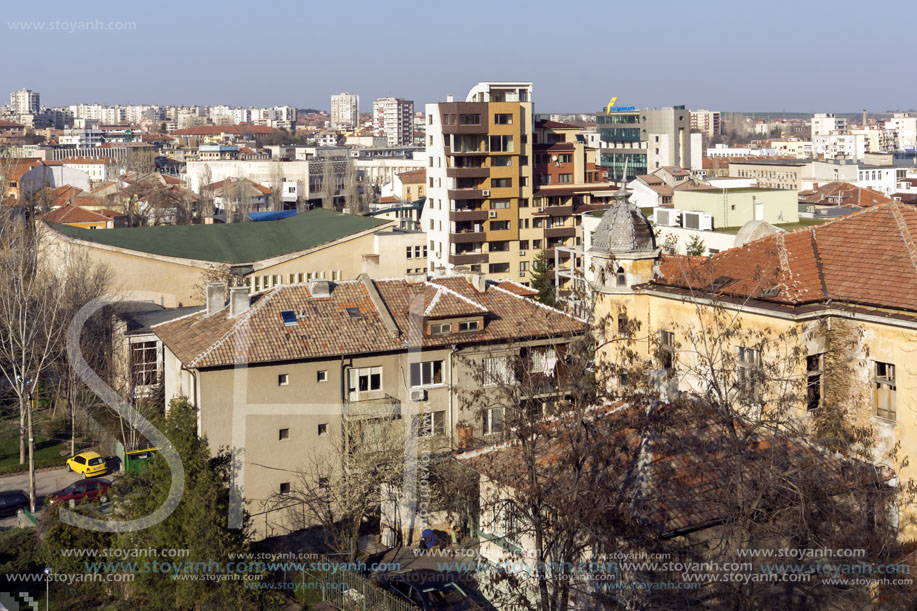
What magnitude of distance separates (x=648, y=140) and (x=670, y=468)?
374 ft

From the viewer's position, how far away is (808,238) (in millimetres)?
20734

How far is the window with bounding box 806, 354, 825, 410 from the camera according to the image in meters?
18.6

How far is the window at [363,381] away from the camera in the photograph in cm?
2667

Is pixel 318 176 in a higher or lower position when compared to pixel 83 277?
higher

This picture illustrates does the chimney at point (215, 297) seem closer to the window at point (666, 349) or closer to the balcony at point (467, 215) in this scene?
the window at point (666, 349)

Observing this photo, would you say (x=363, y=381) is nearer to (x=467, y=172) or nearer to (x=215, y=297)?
(x=215, y=297)

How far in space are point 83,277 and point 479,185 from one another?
2434 centimetres

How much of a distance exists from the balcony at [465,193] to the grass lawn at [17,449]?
90.9 ft

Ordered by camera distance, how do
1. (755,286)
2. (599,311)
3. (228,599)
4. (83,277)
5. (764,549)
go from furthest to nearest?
1. (83,277)
2. (599,311)
3. (755,286)
4. (228,599)
5. (764,549)

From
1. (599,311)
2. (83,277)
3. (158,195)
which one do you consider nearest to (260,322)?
(599,311)

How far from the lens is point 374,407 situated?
2641 centimetres

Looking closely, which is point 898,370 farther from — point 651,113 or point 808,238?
point 651,113

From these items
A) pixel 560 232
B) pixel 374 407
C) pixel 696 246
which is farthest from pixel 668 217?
pixel 374 407

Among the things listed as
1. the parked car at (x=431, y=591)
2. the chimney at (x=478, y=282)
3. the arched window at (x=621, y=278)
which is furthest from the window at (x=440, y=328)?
the parked car at (x=431, y=591)
